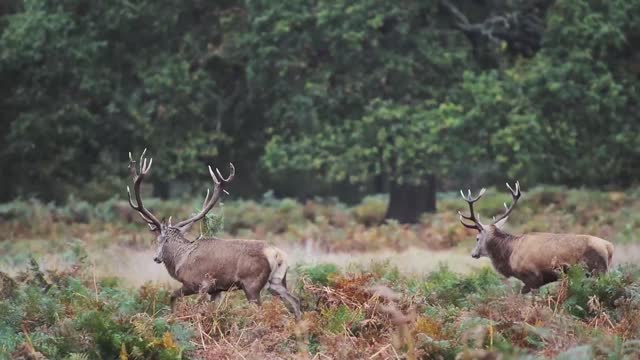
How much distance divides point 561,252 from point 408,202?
14416 millimetres

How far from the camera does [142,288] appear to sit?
13117 mm

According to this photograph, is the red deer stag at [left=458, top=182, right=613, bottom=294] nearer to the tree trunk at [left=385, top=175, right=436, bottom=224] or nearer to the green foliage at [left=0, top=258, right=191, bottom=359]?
the green foliage at [left=0, top=258, right=191, bottom=359]

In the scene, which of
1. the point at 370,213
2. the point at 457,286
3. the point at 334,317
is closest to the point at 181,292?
the point at 334,317

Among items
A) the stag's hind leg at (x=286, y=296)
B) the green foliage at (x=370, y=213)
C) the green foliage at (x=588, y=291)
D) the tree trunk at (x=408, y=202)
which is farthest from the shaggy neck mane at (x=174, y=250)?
the tree trunk at (x=408, y=202)

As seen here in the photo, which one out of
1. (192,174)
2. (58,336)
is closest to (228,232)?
(192,174)

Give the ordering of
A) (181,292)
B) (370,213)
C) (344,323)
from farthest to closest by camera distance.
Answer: (370,213) → (181,292) → (344,323)

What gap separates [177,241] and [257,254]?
1072mm

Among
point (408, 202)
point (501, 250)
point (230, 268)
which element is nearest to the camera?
point (230, 268)

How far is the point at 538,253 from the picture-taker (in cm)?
1252

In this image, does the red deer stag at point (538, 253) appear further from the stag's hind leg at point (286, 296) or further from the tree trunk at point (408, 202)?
the tree trunk at point (408, 202)

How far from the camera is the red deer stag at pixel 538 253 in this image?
480 inches

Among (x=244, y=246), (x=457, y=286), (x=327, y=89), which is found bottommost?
(x=457, y=286)

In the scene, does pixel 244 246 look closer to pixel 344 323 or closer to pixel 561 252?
pixel 344 323

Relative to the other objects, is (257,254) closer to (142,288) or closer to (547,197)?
(142,288)
